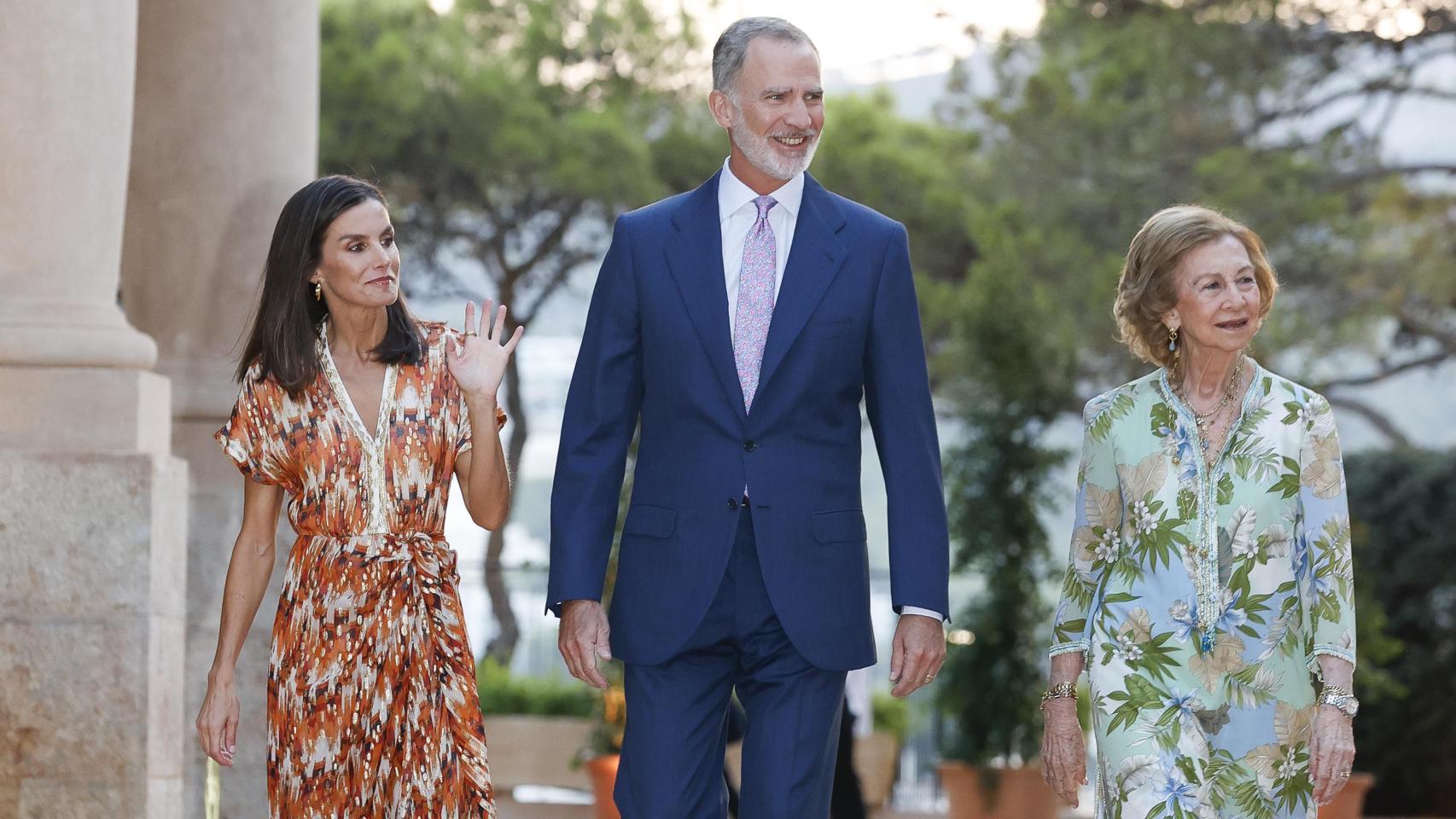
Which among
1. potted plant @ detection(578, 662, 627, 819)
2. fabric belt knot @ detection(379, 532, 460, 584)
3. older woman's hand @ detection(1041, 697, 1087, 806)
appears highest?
fabric belt knot @ detection(379, 532, 460, 584)

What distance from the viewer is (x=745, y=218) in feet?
14.6

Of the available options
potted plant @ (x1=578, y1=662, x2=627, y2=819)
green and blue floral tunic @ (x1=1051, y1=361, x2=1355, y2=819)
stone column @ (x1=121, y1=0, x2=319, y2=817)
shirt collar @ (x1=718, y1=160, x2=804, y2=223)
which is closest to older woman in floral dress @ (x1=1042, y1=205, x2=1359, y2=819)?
green and blue floral tunic @ (x1=1051, y1=361, x2=1355, y2=819)

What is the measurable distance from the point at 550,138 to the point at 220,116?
11867mm

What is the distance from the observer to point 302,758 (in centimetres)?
404

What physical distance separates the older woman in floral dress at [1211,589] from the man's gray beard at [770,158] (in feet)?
2.79

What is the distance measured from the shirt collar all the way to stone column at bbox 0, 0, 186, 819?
1.98m

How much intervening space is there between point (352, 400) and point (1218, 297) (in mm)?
1874

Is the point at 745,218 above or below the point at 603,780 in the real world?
above

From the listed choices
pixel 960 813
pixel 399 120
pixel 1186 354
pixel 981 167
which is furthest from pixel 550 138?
pixel 1186 354

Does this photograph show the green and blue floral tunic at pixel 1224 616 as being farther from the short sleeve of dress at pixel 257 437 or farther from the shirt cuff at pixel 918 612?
the short sleeve of dress at pixel 257 437

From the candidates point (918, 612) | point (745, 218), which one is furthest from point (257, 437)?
point (918, 612)

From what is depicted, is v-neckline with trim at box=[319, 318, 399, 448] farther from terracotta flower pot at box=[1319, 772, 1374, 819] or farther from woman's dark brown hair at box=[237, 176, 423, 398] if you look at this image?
terracotta flower pot at box=[1319, 772, 1374, 819]

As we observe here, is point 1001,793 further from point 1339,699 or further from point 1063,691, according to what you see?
point 1339,699

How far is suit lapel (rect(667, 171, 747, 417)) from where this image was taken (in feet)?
14.0
